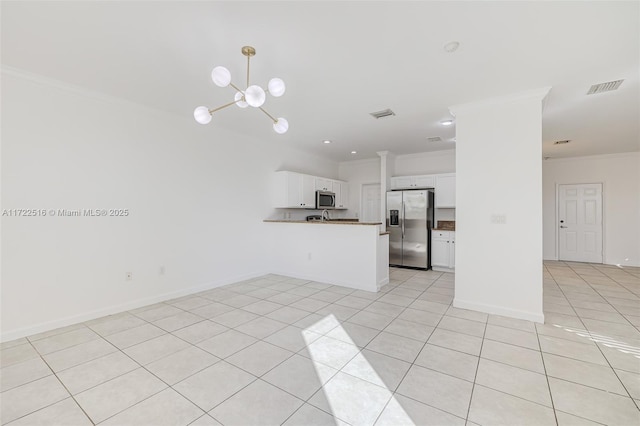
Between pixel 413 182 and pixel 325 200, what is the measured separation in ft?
6.82

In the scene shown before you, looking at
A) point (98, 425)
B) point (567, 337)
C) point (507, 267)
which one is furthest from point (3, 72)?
point (567, 337)

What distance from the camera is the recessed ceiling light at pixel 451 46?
2.19 m

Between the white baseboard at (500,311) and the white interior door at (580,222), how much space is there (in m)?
5.27

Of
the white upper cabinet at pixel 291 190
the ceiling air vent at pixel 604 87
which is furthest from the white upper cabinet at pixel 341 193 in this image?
the ceiling air vent at pixel 604 87

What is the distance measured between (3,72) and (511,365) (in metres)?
5.25

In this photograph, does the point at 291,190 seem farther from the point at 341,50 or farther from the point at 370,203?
the point at 341,50

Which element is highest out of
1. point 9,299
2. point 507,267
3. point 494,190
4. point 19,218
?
point 494,190

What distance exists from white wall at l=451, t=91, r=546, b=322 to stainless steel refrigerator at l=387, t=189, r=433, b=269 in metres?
2.14

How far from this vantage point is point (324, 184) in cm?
641

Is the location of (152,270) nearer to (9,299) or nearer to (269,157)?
(9,299)

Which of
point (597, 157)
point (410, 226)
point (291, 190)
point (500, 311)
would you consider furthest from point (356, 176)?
point (597, 157)

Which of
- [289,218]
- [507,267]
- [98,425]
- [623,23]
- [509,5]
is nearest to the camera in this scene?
[98,425]

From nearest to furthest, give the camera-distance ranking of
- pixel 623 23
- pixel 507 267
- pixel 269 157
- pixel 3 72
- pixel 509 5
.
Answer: pixel 509 5 < pixel 623 23 < pixel 3 72 < pixel 507 267 < pixel 269 157

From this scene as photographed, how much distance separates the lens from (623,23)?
Result: 1964 mm
